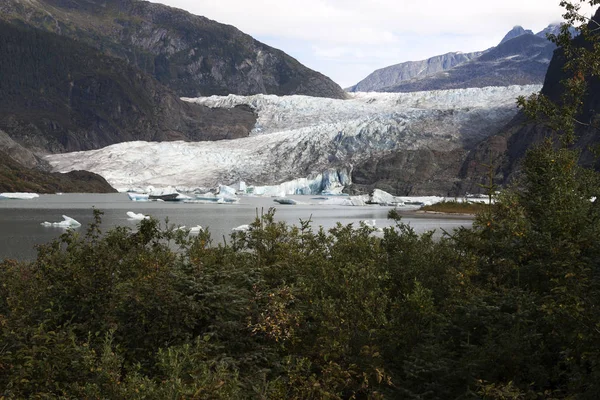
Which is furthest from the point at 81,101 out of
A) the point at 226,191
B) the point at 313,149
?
the point at 226,191

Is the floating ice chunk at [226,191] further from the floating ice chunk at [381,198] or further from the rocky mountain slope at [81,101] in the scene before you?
the rocky mountain slope at [81,101]

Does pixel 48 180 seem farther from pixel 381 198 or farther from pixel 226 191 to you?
pixel 381 198

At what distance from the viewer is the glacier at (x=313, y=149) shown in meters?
84.2

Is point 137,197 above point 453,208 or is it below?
above

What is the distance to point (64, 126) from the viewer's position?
156 m

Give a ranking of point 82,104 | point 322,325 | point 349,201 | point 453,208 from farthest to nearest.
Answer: point 82,104 → point 349,201 → point 453,208 → point 322,325

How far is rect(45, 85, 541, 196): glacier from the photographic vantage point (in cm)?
8425

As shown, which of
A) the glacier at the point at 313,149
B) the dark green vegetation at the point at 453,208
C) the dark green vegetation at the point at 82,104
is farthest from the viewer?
the dark green vegetation at the point at 82,104

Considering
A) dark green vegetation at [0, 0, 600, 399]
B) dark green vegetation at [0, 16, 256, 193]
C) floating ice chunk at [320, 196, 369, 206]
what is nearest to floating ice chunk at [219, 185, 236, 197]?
floating ice chunk at [320, 196, 369, 206]

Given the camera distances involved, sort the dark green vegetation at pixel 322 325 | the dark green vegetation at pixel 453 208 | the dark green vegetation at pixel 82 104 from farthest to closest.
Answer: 1. the dark green vegetation at pixel 82 104
2. the dark green vegetation at pixel 453 208
3. the dark green vegetation at pixel 322 325

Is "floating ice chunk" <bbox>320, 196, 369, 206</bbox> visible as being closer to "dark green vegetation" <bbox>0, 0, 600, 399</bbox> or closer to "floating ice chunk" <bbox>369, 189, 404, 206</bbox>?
"floating ice chunk" <bbox>369, 189, 404, 206</bbox>

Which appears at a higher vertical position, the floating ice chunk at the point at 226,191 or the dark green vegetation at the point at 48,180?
the dark green vegetation at the point at 48,180

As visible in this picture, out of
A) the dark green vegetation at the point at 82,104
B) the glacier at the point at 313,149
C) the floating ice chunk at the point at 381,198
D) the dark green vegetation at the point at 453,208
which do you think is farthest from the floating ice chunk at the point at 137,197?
the dark green vegetation at the point at 82,104

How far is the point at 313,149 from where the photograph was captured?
3374 inches
